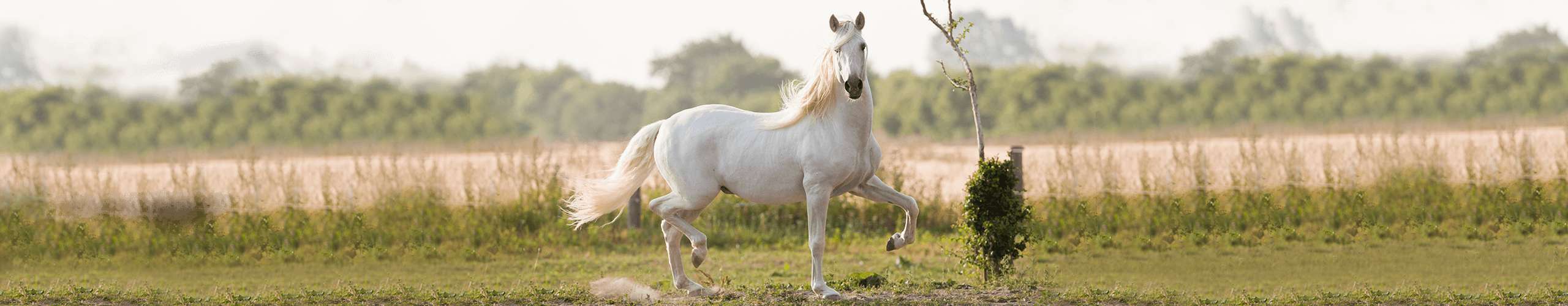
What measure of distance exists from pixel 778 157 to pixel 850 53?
3.20ft

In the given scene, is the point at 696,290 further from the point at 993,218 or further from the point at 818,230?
the point at 993,218

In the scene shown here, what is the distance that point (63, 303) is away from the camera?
736cm

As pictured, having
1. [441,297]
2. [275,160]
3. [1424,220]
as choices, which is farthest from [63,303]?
[1424,220]

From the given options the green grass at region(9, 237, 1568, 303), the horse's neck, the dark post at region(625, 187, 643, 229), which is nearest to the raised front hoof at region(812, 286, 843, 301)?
the green grass at region(9, 237, 1568, 303)

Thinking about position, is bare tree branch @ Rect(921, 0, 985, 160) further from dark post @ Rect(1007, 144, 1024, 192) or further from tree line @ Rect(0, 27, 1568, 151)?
tree line @ Rect(0, 27, 1568, 151)

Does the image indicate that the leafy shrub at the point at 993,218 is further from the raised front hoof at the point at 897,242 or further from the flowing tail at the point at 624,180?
the flowing tail at the point at 624,180

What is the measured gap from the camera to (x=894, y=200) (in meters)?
7.57

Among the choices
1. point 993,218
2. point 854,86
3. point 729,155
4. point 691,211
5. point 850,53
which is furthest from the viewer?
point 993,218

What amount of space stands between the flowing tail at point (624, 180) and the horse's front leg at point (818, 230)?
137 cm

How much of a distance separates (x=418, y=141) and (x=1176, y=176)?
27.8 feet

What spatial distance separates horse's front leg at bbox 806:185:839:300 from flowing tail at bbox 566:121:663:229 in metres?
1.37

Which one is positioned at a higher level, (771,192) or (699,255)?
(771,192)

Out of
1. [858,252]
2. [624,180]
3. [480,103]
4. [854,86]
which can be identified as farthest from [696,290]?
[480,103]

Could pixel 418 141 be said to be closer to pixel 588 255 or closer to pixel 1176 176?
pixel 588 255
